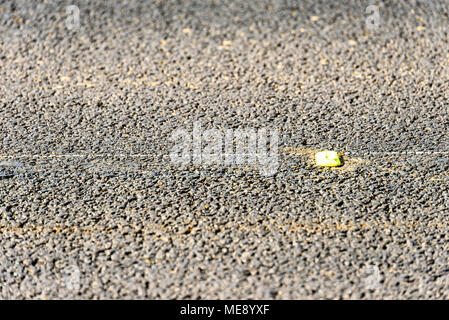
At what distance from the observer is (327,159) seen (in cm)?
331

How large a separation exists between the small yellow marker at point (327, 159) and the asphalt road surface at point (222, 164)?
0.04 metres

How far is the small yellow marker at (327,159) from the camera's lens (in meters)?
3.29

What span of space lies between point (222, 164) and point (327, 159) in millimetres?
545

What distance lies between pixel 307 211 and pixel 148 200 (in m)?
0.75

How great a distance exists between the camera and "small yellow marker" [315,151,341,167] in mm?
3291

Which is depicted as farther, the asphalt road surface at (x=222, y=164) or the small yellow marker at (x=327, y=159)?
the small yellow marker at (x=327, y=159)

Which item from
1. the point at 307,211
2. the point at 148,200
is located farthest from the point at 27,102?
the point at 307,211

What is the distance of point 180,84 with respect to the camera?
13.1 ft

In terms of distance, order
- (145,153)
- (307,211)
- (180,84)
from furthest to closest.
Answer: (180,84), (145,153), (307,211)

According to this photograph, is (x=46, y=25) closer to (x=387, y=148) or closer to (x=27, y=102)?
(x=27, y=102)

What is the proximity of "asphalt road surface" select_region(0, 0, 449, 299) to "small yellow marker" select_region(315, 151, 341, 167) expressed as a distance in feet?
0.13

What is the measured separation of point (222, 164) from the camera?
3.33 meters
